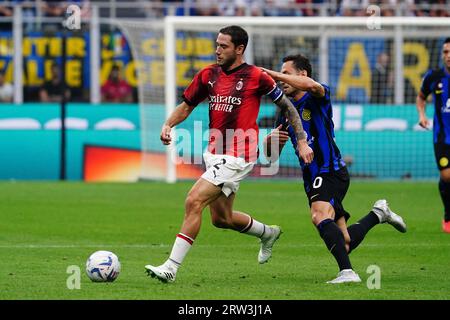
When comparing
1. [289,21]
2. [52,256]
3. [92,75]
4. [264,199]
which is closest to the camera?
[52,256]

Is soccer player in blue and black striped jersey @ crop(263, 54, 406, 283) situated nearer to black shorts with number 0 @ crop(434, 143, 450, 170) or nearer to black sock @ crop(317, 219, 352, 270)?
black sock @ crop(317, 219, 352, 270)

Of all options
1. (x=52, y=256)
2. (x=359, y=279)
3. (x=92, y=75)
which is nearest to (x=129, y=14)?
(x=92, y=75)

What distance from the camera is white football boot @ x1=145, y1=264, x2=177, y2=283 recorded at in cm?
929

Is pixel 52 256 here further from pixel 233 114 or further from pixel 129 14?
pixel 129 14

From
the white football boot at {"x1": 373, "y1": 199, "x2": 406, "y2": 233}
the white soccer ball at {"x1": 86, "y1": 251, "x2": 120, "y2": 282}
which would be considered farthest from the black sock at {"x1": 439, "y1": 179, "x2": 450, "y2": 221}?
the white soccer ball at {"x1": 86, "y1": 251, "x2": 120, "y2": 282}

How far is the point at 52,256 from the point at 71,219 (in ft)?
14.0

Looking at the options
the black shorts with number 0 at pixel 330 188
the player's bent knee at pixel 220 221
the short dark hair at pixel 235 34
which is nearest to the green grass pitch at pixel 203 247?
the player's bent knee at pixel 220 221

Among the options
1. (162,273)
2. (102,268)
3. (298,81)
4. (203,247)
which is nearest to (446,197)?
(203,247)

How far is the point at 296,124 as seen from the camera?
977cm

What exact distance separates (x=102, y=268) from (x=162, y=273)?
20.6 inches

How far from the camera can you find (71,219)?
1583 centimetres

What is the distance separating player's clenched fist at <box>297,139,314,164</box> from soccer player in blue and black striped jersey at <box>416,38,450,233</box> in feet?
17.2

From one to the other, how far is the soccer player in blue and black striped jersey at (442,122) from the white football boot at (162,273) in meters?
6.22

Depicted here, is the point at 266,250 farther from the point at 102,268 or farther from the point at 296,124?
the point at 102,268
